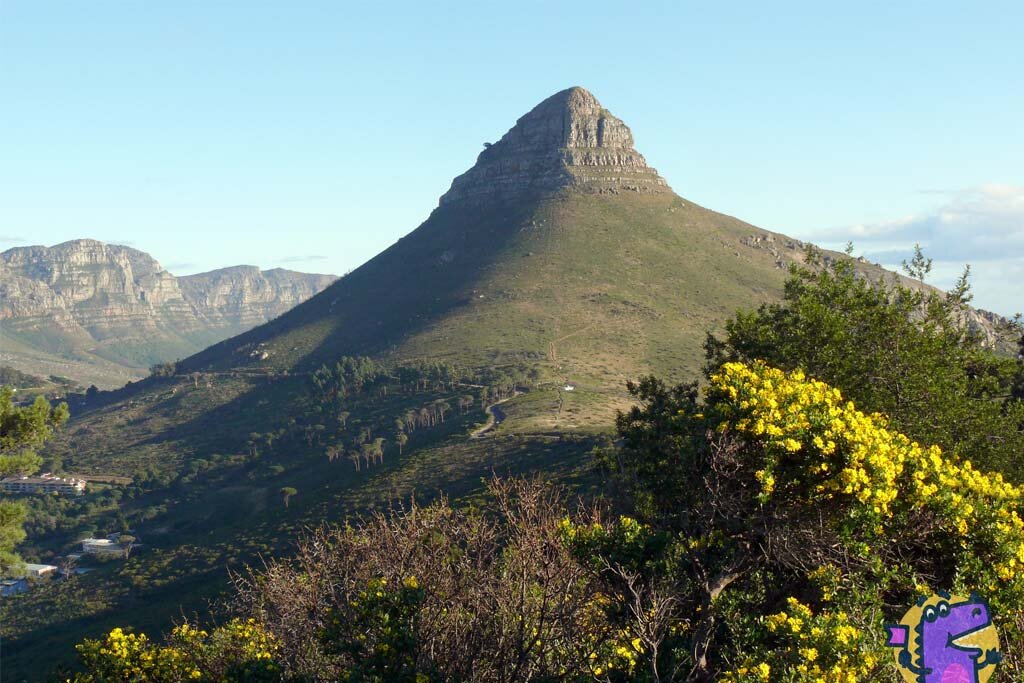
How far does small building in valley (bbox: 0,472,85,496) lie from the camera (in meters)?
107

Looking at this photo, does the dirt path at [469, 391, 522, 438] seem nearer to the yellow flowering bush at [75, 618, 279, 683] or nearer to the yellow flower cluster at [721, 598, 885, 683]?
the yellow flowering bush at [75, 618, 279, 683]

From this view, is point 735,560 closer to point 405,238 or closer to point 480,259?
point 480,259

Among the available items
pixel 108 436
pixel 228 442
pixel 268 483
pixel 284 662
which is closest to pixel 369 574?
pixel 284 662

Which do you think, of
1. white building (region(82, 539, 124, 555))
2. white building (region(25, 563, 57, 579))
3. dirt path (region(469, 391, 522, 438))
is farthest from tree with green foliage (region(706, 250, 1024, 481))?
A: white building (region(82, 539, 124, 555))

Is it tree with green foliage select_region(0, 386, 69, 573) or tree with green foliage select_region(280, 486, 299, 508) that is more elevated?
tree with green foliage select_region(0, 386, 69, 573)

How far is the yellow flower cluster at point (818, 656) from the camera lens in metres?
8.33

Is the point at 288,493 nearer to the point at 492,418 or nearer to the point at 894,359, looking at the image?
the point at 492,418

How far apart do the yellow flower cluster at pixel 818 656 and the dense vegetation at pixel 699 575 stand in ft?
0.08

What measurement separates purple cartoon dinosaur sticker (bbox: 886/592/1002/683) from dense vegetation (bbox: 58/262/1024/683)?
4.66ft

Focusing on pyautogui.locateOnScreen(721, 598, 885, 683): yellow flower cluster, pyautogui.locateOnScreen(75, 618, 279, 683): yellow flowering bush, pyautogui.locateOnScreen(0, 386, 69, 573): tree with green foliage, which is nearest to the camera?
pyautogui.locateOnScreen(721, 598, 885, 683): yellow flower cluster

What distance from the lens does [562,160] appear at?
593ft

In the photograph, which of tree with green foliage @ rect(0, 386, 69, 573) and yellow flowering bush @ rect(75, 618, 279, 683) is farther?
tree with green foliage @ rect(0, 386, 69, 573)

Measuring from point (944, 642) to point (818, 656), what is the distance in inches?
77.0

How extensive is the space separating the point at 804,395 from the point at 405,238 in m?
174
